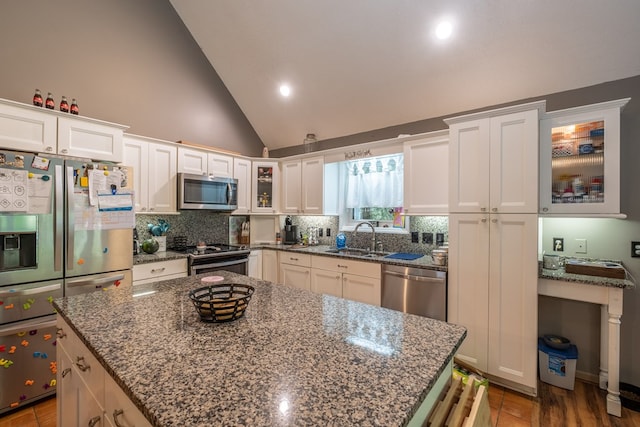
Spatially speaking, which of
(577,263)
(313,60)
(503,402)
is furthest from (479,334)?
(313,60)

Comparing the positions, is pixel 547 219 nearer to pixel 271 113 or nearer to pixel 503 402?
pixel 503 402

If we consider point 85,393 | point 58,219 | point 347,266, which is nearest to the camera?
point 85,393

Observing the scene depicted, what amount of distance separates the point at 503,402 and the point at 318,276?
195 centimetres

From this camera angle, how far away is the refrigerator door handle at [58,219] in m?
2.14

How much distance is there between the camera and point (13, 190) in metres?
1.97

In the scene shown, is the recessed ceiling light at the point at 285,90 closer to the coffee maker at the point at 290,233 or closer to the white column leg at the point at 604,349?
the coffee maker at the point at 290,233

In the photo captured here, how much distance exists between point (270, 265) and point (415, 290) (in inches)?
77.2

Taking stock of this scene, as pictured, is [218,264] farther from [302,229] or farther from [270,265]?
[302,229]

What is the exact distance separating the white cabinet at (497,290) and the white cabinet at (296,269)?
1.60m

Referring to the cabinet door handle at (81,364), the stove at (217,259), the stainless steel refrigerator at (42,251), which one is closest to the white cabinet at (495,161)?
the stove at (217,259)

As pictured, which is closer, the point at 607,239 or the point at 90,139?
the point at 607,239

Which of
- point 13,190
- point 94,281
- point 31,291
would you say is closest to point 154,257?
point 94,281

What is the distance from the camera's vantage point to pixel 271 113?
4062 millimetres

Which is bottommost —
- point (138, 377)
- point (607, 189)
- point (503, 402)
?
point (503, 402)
